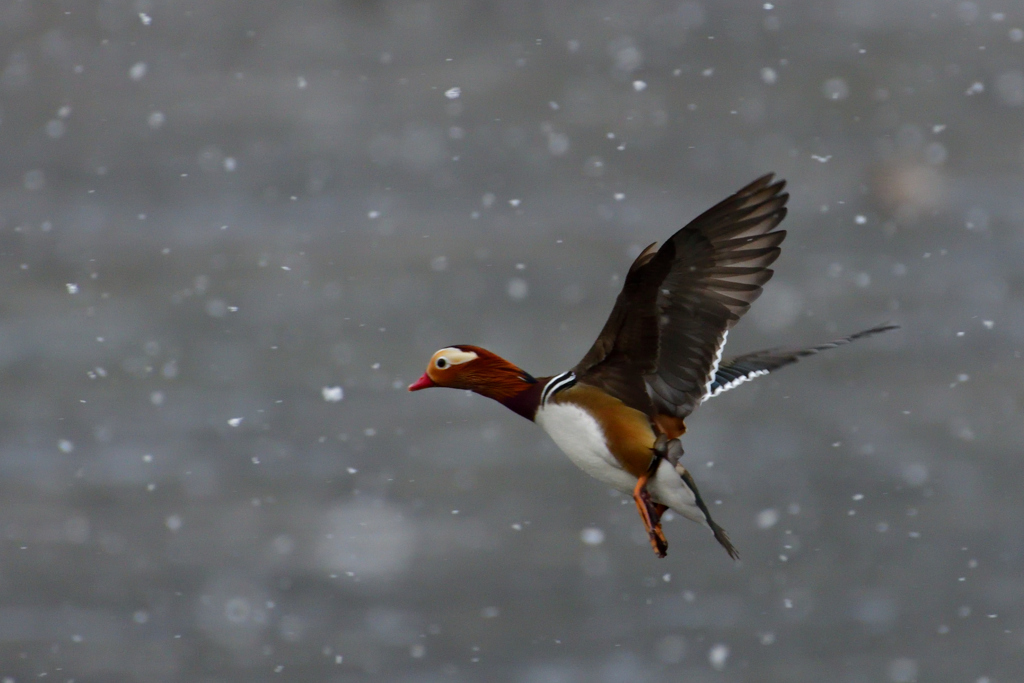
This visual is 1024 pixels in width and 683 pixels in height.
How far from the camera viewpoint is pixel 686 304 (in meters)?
0.73

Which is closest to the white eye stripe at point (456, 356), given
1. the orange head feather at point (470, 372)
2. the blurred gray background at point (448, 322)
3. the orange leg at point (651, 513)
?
the orange head feather at point (470, 372)

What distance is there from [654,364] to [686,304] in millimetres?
46

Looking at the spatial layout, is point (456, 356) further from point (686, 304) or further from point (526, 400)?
point (686, 304)

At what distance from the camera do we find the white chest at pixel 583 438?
0.73 meters

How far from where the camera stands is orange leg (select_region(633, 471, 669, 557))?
649mm

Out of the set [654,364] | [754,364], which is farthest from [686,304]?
[754,364]

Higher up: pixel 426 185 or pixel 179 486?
pixel 426 185

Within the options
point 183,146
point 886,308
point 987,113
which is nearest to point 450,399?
point 183,146

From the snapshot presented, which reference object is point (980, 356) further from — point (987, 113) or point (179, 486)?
point (179, 486)

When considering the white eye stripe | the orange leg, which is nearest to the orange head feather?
the white eye stripe

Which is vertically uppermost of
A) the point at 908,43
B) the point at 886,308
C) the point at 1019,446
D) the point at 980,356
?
the point at 908,43

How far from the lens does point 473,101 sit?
180 centimetres

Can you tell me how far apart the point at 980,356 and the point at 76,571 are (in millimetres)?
1596

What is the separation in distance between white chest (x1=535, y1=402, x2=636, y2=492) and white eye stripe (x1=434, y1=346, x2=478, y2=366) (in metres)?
0.06
